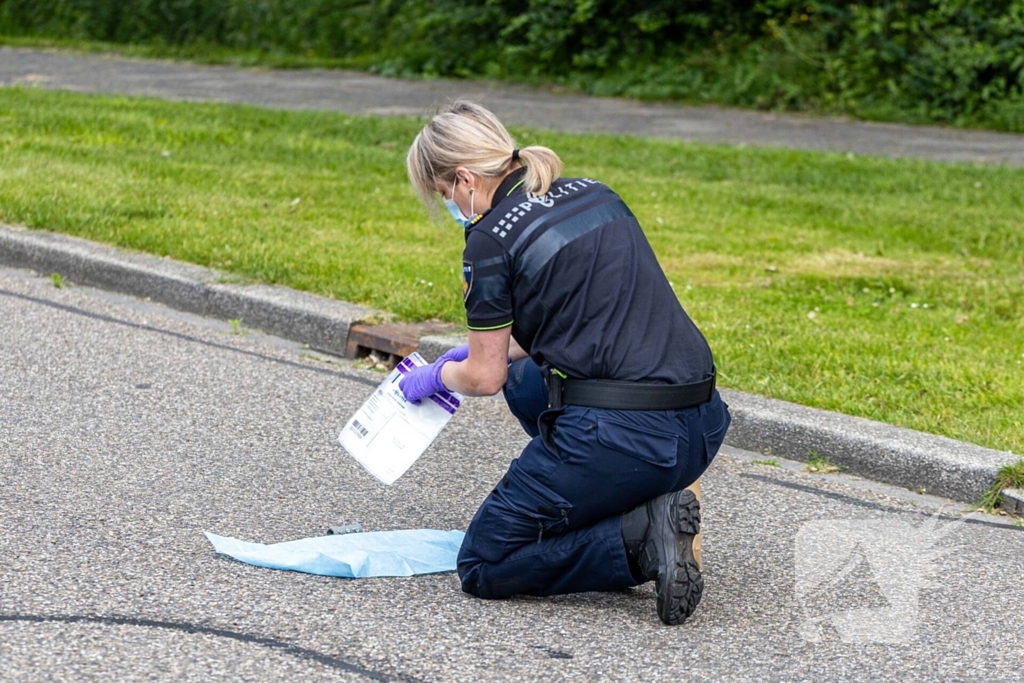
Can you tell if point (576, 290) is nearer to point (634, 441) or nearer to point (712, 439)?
point (634, 441)

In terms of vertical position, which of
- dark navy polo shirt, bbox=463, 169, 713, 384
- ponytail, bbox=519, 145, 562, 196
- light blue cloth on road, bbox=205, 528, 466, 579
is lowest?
light blue cloth on road, bbox=205, 528, 466, 579

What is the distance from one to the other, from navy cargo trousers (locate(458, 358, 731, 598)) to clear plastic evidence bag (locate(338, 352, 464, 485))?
1.07 ft

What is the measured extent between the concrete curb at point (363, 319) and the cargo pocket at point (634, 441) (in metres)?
1.51

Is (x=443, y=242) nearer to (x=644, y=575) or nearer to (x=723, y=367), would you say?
(x=723, y=367)

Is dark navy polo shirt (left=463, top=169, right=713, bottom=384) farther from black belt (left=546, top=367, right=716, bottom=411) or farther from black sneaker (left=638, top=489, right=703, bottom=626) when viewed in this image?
black sneaker (left=638, top=489, right=703, bottom=626)

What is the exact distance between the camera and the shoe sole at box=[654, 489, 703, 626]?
3.32m

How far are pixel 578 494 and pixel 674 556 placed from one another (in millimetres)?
287

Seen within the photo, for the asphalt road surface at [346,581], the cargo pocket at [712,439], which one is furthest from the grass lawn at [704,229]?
the cargo pocket at [712,439]

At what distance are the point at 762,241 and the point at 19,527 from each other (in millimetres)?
5306

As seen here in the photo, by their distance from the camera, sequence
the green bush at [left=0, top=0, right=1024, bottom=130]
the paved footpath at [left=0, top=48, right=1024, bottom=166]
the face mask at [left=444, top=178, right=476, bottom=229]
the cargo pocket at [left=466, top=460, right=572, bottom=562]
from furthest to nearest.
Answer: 1. the green bush at [left=0, top=0, right=1024, bottom=130]
2. the paved footpath at [left=0, top=48, right=1024, bottom=166]
3. the face mask at [left=444, top=178, right=476, bottom=229]
4. the cargo pocket at [left=466, top=460, right=572, bottom=562]

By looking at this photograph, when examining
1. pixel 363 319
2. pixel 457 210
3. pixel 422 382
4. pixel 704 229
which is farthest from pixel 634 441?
pixel 704 229

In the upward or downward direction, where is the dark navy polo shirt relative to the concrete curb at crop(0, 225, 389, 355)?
upward

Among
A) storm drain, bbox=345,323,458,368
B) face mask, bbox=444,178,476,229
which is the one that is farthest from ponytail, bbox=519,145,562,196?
storm drain, bbox=345,323,458,368

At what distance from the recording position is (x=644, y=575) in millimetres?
3465
